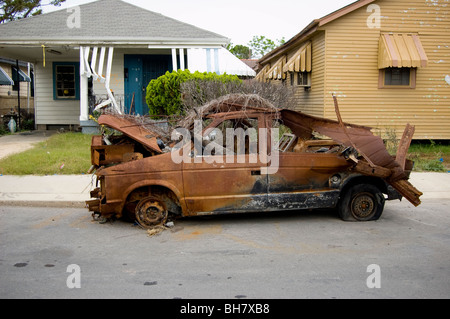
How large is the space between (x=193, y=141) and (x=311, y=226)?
7.21ft

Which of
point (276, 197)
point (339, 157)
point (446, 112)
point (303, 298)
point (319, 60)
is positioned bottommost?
point (303, 298)

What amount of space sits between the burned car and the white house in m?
8.26

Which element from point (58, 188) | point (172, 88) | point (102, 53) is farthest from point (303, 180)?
point (102, 53)

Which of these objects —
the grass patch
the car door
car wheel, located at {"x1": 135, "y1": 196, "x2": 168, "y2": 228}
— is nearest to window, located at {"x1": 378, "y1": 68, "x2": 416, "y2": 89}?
the car door

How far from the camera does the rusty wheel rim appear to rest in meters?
6.51

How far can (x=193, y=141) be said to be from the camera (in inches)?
244

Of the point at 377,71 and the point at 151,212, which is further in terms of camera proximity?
the point at 377,71

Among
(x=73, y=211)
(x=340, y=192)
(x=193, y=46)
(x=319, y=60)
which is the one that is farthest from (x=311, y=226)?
(x=193, y=46)

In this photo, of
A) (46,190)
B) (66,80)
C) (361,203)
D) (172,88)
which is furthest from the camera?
(66,80)

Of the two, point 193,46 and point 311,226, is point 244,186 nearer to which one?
point 311,226

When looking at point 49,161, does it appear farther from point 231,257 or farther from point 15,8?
point 15,8

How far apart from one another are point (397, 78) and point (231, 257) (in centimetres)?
1177

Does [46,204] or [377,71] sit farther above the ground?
[377,71]

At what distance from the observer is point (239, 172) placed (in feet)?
20.0
